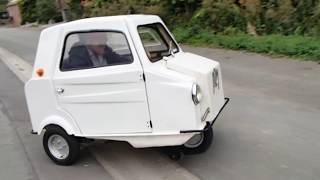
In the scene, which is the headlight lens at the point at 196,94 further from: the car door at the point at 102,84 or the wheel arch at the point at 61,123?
the wheel arch at the point at 61,123

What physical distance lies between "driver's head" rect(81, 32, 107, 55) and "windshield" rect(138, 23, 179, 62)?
1.41 feet

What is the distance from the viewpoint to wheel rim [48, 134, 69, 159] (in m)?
6.01

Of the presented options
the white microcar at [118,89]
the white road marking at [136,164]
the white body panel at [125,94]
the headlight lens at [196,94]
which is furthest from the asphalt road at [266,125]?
the headlight lens at [196,94]

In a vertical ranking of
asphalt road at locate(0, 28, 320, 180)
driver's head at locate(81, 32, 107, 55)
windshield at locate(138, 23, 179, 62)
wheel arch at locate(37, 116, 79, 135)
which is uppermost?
driver's head at locate(81, 32, 107, 55)

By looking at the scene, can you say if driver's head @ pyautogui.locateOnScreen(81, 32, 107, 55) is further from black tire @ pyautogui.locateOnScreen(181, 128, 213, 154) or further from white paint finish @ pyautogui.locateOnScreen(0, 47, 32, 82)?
white paint finish @ pyautogui.locateOnScreen(0, 47, 32, 82)

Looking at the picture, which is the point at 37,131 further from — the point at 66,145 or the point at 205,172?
the point at 205,172

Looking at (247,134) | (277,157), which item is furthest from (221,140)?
(277,157)

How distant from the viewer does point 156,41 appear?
606cm

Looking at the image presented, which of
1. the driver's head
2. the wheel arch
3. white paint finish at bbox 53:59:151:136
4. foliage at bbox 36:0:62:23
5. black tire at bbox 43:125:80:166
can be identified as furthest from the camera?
foliage at bbox 36:0:62:23

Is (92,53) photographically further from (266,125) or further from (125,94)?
(266,125)

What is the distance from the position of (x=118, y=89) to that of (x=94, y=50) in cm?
61

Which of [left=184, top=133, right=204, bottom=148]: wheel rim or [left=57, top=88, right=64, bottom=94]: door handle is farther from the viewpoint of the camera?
[left=184, top=133, right=204, bottom=148]: wheel rim

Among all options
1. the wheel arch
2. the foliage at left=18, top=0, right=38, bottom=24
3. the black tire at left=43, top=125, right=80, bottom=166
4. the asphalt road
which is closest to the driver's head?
the wheel arch

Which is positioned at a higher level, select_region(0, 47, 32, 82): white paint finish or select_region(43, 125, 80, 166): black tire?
select_region(43, 125, 80, 166): black tire
